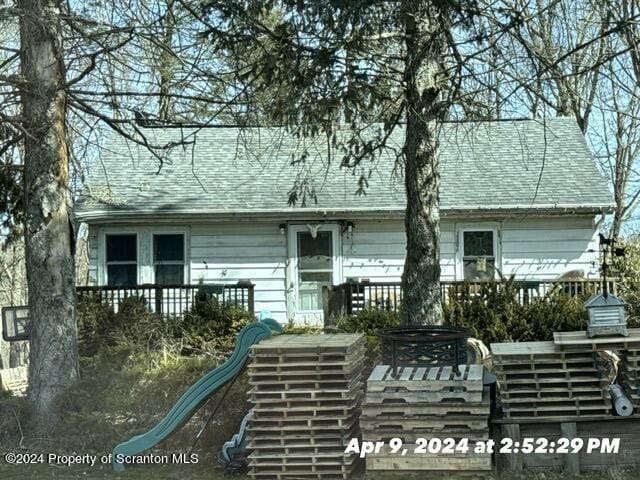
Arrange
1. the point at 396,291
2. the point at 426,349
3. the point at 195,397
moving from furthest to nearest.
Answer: the point at 396,291 < the point at 195,397 < the point at 426,349

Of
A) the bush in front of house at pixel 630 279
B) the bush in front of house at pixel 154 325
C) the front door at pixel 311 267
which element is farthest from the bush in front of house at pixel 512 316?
the front door at pixel 311 267

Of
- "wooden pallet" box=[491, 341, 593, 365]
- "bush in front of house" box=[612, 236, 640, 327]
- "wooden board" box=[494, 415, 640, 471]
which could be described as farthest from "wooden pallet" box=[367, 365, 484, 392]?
"bush in front of house" box=[612, 236, 640, 327]

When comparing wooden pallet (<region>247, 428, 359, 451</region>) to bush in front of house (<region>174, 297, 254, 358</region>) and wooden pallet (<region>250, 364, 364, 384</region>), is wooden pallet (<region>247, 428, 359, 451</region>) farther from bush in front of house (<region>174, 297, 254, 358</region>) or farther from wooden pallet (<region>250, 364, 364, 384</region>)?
bush in front of house (<region>174, 297, 254, 358</region>)

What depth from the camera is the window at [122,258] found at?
15219 mm

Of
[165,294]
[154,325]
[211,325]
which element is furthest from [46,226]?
[165,294]

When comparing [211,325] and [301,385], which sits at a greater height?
[211,325]

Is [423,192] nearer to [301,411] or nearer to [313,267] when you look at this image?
[301,411]

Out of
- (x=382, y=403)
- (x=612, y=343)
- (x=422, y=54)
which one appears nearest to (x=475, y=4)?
(x=422, y=54)

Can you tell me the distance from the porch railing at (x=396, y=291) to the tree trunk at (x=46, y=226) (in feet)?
15.5

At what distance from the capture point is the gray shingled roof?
1459 centimetres

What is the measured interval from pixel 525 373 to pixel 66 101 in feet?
21.5

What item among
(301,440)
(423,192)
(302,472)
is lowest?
(302,472)

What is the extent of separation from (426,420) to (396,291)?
6.28 metres

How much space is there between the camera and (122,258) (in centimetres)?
1526
